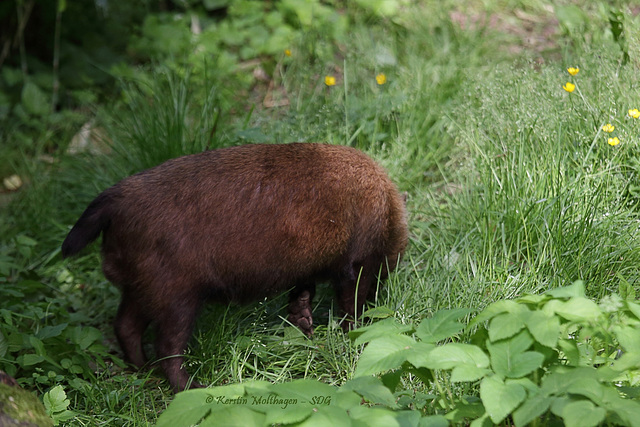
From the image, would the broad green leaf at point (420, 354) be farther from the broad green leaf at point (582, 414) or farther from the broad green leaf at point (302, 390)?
the broad green leaf at point (582, 414)

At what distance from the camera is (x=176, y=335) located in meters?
3.40

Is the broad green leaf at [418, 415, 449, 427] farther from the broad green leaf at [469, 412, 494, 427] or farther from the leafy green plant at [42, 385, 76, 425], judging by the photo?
the leafy green plant at [42, 385, 76, 425]

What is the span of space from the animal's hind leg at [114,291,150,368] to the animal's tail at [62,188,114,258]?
0.47m

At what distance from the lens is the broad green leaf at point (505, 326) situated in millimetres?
2242

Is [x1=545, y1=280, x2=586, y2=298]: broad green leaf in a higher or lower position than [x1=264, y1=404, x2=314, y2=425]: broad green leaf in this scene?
higher

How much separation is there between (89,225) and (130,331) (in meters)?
0.72

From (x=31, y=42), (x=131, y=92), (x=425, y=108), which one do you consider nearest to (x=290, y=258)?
(x=425, y=108)

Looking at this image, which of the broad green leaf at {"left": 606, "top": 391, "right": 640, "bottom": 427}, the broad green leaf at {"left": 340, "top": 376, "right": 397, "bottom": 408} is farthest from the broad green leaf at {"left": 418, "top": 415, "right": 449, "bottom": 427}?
the broad green leaf at {"left": 606, "top": 391, "right": 640, "bottom": 427}

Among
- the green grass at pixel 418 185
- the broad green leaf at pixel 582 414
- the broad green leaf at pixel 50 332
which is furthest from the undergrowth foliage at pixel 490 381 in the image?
the broad green leaf at pixel 50 332

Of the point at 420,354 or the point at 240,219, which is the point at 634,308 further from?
the point at 240,219

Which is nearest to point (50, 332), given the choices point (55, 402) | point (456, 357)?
point (55, 402)

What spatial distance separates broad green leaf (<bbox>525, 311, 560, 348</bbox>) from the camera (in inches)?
85.6

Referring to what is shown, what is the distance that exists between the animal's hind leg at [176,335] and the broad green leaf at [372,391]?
1.32 meters

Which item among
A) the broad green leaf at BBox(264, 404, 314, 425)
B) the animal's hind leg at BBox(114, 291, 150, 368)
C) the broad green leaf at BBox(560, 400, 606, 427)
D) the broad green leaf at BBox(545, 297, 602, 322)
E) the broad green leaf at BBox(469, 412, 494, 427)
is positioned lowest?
the animal's hind leg at BBox(114, 291, 150, 368)
